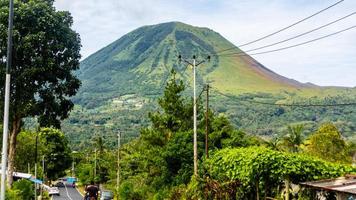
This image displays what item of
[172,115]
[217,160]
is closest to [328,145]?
[172,115]

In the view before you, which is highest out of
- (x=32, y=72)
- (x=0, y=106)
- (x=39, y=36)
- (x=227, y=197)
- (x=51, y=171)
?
(x=39, y=36)

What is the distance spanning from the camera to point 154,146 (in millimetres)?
37750

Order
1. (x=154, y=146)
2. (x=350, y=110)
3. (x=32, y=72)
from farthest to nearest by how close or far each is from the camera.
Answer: (x=350, y=110)
(x=154, y=146)
(x=32, y=72)

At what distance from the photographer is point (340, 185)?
596 inches

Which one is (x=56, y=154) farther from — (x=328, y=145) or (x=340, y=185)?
(x=340, y=185)

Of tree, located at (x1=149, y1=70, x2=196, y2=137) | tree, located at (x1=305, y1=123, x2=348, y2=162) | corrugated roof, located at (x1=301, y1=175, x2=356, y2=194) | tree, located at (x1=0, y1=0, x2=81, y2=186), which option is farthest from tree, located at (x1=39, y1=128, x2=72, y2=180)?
corrugated roof, located at (x1=301, y1=175, x2=356, y2=194)

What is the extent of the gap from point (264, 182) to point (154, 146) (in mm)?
18910

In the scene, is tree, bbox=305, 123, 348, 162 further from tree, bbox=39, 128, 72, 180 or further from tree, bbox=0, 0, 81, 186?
tree, bbox=39, 128, 72, 180

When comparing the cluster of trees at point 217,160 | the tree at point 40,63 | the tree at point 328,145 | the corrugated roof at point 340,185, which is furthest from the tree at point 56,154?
the corrugated roof at point 340,185

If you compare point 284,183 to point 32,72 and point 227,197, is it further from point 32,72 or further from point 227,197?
point 32,72

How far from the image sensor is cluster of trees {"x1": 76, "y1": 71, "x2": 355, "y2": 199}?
18.5 metres

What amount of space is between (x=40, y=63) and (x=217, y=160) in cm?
999

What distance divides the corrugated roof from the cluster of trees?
2.03 m

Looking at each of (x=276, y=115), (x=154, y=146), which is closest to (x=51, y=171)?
(x=154, y=146)
